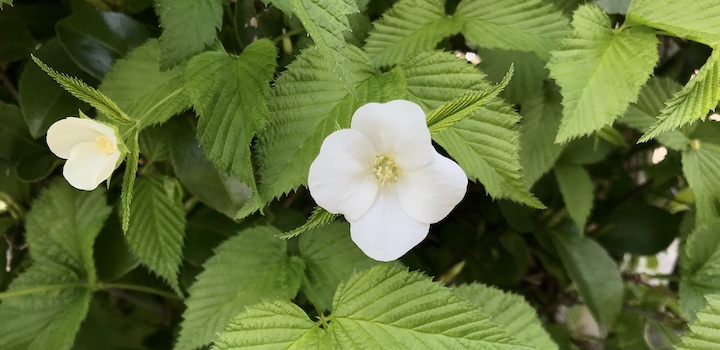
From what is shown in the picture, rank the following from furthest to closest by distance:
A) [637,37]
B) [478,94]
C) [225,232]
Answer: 1. [225,232]
2. [637,37]
3. [478,94]

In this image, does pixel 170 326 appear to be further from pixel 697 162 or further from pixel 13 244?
pixel 697 162

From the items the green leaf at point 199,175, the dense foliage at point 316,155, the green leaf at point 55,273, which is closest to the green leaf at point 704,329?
the dense foliage at point 316,155

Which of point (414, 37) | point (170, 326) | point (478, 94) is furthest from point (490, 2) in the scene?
point (170, 326)

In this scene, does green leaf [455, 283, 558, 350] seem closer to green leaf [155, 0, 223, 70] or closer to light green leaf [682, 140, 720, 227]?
light green leaf [682, 140, 720, 227]

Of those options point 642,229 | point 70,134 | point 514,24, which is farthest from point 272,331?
point 642,229

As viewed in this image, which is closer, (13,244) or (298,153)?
(298,153)

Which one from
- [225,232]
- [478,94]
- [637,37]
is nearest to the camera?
[478,94]

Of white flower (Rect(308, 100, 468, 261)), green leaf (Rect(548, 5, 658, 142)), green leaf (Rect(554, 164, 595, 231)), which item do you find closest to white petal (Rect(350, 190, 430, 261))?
white flower (Rect(308, 100, 468, 261))
